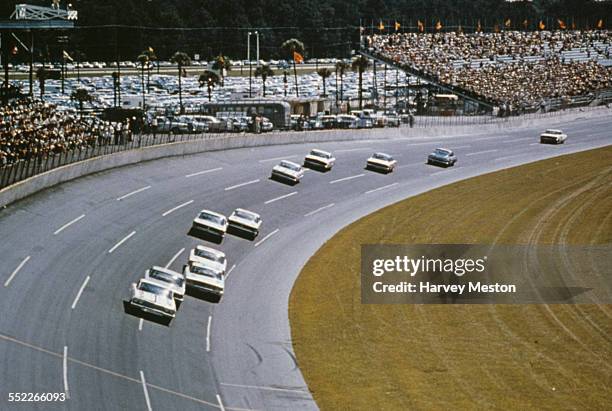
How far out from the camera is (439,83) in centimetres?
13288

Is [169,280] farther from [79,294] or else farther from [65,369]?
[65,369]

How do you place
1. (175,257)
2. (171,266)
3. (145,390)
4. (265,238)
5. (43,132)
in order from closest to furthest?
1. (145,390)
2. (171,266)
3. (175,257)
4. (265,238)
5. (43,132)

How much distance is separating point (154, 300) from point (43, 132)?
84.5ft

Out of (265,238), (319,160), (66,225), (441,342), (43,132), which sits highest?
(43,132)

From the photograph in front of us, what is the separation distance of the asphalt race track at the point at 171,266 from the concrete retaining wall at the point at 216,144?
0.75 meters

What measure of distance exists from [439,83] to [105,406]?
106 m

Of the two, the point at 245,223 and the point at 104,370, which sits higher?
the point at 245,223

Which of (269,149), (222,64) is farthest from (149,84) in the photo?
(269,149)

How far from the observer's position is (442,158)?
265ft

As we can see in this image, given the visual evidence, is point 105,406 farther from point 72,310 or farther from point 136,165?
point 136,165

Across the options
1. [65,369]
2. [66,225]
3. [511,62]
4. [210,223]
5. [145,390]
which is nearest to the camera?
[145,390]

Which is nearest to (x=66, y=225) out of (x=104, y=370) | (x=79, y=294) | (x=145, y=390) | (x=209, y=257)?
(x=209, y=257)

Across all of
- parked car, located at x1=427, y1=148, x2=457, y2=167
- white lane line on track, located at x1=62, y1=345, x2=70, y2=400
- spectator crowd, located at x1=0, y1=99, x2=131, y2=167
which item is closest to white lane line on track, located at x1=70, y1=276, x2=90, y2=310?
white lane line on track, located at x1=62, y1=345, x2=70, y2=400

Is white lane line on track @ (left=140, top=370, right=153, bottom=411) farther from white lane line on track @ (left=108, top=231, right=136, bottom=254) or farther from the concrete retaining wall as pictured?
the concrete retaining wall
